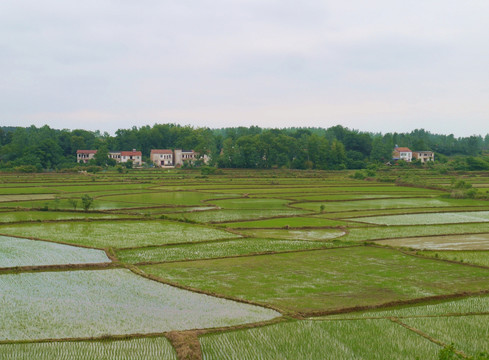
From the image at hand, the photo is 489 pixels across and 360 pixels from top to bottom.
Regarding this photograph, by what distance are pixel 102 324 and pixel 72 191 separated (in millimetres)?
38620

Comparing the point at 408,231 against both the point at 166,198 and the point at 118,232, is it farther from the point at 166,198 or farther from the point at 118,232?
the point at 166,198

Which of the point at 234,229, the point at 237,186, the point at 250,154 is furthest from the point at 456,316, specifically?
the point at 250,154

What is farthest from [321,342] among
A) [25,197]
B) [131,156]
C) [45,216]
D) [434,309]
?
[131,156]

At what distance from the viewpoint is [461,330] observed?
12508mm

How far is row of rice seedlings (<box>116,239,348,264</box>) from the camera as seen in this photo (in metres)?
20.5

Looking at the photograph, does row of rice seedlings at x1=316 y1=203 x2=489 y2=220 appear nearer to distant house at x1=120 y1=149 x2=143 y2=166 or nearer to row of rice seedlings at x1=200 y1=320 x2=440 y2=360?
row of rice seedlings at x1=200 y1=320 x2=440 y2=360

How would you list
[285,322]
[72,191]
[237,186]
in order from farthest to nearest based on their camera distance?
1. [237,186]
2. [72,191]
3. [285,322]

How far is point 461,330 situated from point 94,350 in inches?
374

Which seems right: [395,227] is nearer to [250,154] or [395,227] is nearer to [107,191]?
[107,191]

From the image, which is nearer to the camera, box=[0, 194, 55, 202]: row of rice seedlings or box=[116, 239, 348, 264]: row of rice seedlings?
box=[116, 239, 348, 264]: row of rice seedlings

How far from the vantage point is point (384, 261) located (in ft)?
66.3

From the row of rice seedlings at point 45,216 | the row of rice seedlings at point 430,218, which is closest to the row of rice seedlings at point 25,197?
the row of rice seedlings at point 45,216

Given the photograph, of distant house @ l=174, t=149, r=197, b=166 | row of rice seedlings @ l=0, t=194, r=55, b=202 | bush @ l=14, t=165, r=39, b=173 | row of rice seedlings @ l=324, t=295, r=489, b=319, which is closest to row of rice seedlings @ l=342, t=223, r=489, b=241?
row of rice seedlings @ l=324, t=295, r=489, b=319

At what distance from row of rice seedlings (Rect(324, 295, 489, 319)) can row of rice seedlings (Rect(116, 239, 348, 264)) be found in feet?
27.7
